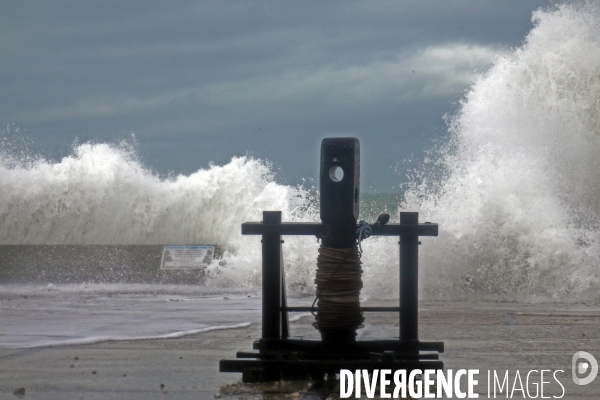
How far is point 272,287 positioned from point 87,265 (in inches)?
408

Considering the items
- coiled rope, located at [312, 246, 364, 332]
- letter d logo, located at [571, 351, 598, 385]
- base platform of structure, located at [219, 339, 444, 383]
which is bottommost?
letter d logo, located at [571, 351, 598, 385]

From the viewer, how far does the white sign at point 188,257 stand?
14680 mm

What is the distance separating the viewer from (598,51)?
56.6 ft

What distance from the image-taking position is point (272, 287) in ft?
18.1

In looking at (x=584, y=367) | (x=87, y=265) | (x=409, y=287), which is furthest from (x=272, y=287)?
(x=87, y=265)

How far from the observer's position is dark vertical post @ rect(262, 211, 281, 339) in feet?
18.0

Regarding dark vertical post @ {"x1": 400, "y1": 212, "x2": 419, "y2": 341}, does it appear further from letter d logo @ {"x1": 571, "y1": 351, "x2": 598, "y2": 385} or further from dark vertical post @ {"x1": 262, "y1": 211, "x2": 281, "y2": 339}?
letter d logo @ {"x1": 571, "y1": 351, "x2": 598, "y2": 385}

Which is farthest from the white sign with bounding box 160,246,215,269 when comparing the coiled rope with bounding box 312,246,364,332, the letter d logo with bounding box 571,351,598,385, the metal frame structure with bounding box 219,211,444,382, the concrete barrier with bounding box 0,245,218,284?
the coiled rope with bounding box 312,246,364,332

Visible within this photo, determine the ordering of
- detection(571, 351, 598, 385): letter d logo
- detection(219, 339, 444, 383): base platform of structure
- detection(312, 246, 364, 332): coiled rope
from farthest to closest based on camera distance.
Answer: detection(571, 351, 598, 385): letter d logo < detection(312, 246, 364, 332): coiled rope < detection(219, 339, 444, 383): base platform of structure

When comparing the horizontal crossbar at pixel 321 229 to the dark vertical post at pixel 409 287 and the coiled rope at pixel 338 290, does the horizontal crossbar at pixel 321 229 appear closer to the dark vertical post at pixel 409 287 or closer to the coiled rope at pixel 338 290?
the dark vertical post at pixel 409 287

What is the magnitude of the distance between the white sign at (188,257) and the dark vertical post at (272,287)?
912 cm

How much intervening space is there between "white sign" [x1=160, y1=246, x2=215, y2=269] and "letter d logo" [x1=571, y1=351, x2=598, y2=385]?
903cm

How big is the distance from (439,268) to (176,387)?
776cm

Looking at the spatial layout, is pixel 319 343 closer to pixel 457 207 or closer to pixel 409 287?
pixel 409 287
